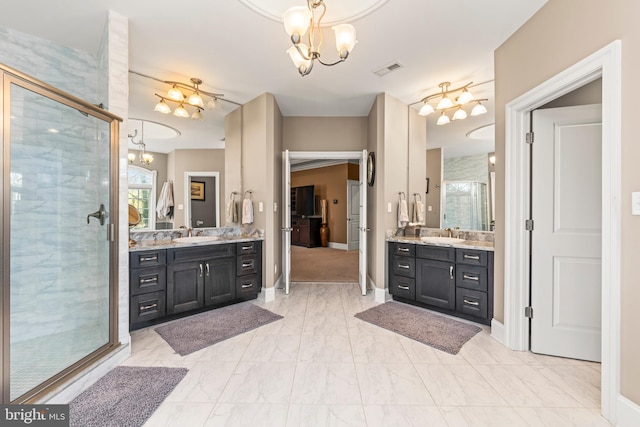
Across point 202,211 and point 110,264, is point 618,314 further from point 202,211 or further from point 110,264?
point 202,211

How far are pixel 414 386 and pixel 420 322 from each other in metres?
1.10

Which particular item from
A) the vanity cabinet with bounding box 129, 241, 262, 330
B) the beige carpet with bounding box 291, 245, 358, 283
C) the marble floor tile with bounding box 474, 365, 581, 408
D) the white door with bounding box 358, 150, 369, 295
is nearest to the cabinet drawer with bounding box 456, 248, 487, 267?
the marble floor tile with bounding box 474, 365, 581, 408

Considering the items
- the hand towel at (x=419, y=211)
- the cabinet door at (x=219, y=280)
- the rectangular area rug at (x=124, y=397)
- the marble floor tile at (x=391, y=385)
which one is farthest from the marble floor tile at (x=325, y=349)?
the hand towel at (x=419, y=211)

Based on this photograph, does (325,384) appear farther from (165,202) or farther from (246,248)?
(165,202)

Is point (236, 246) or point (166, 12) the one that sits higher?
point (166, 12)

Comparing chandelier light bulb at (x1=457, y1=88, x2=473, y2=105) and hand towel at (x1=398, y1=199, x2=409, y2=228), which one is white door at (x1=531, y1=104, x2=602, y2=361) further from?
hand towel at (x1=398, y1=199, x2=409, y2=228)

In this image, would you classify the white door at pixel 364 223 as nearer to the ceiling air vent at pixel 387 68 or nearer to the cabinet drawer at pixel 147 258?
the ceiling air vent at pixel 387 68

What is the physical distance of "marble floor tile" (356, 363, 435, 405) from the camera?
1.59 metres

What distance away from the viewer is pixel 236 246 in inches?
127

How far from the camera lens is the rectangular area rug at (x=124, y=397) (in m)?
1.43

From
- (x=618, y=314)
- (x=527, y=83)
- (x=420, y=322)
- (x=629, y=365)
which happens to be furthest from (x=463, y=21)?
(x=420, y=322)

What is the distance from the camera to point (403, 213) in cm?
346

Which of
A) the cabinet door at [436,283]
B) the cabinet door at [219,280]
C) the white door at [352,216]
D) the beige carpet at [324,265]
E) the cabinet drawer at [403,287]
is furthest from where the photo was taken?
the white door at [352,216]

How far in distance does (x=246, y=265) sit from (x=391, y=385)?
Result: 2.16 metres
